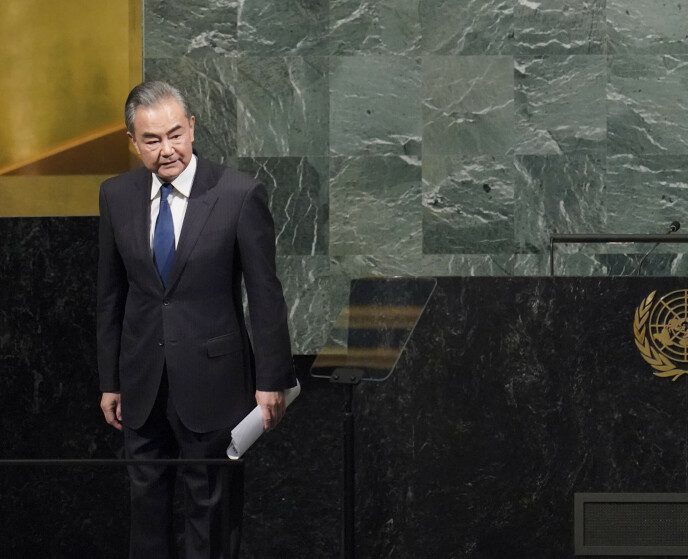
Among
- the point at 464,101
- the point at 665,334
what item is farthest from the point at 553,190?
the point at 665,334

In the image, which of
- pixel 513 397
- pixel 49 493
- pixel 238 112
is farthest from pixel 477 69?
pixel 49 493

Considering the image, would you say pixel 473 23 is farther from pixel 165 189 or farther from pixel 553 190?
pixel 165 189

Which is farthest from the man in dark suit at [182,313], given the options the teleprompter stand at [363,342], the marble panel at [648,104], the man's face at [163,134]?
the marble panel at [648,104]

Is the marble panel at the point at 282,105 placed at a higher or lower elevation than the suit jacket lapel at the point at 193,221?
higher

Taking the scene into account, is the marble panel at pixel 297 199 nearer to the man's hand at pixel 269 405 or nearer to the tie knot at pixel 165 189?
the tie knot at pixel 165 189

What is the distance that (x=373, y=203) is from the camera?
6051 millimetres

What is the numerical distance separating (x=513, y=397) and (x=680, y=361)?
0.65 m

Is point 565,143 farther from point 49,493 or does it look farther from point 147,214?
point 49,493

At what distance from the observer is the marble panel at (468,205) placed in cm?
605

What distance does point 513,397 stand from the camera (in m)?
5.04

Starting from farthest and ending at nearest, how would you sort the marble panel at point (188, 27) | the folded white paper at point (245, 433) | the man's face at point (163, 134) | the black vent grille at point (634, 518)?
1. the marble panel at point (188, 27)
2. the black vent grille at point (634, 518)
3. the man's face at point (163, 134)
4. the folded white paper at point (245, 433)

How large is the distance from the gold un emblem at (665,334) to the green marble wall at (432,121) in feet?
3.41

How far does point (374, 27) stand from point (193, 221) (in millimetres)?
2276

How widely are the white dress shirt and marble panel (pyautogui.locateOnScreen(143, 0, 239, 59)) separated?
1.99 m
